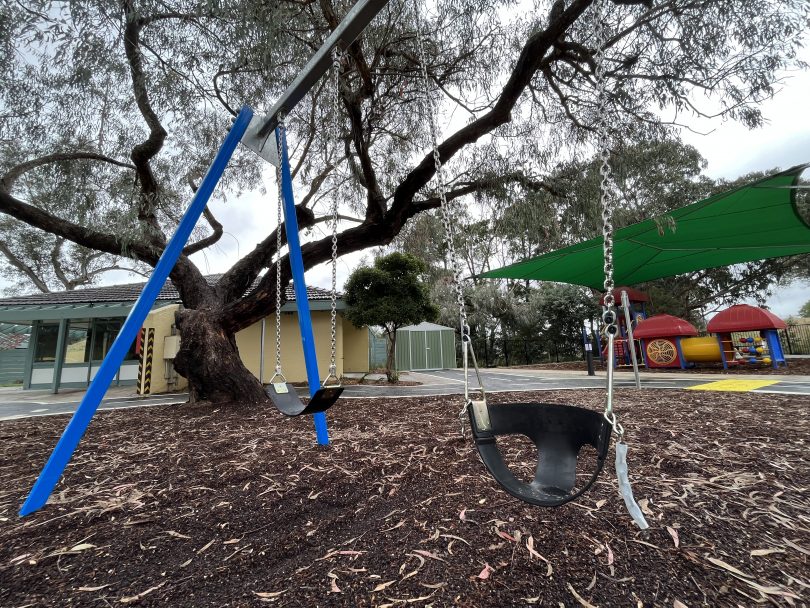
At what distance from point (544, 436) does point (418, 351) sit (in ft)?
45.7

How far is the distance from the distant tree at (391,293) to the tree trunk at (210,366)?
13.9 feet

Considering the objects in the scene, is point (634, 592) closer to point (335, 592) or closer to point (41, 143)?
point (335, 592)

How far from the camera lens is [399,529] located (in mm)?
1760

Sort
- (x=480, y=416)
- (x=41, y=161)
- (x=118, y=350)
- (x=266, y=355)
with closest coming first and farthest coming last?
(x=480, y=416)
(x=118, y=350)
(x=41, y=161)
(x=266, y=355)

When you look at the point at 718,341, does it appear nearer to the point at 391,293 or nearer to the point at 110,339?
the point at 391,293

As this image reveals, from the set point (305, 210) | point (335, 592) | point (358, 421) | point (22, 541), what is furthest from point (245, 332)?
point (335, 592)

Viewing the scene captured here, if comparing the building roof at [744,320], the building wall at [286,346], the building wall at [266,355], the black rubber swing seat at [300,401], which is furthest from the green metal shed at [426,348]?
the black rubber swing seat at [300,401]

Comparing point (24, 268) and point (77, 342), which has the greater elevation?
point (24, 268)

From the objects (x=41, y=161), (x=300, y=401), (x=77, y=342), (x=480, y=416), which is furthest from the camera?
(x=77, y=342)

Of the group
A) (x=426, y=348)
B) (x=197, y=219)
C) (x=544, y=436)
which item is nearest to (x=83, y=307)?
(x=197, y=219)

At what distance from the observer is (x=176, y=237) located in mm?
2775

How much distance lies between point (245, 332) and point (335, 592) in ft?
31.1

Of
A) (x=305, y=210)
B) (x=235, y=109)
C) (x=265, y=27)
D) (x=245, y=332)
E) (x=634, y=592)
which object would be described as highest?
(x=235, y=109)

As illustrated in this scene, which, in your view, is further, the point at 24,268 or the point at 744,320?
the point at 24,268
